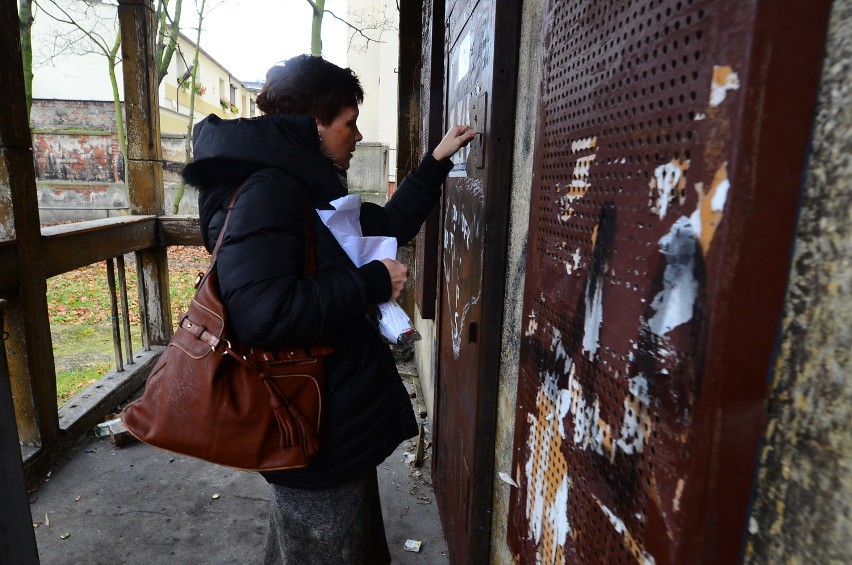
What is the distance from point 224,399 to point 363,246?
23.6 inches

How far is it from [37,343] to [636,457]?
354cm

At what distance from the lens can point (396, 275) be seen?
63.1 inches

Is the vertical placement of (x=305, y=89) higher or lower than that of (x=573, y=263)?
higher

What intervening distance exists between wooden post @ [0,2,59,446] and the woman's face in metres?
2.31

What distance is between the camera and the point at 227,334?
1.39 metres

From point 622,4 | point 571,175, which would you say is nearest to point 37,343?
point 571,175

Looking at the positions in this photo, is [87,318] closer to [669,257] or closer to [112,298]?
[112,298]

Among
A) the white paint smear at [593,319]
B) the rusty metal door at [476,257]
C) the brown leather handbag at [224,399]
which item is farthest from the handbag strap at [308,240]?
the white paint smear at [593,319]

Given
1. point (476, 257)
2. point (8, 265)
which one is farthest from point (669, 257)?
point (8, 265)

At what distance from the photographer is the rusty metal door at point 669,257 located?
595mm

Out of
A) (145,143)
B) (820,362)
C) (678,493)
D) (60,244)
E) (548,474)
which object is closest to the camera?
(820,362)

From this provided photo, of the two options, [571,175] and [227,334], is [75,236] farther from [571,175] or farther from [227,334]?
[571,175]

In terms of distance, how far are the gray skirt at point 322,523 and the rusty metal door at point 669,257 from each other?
76cm

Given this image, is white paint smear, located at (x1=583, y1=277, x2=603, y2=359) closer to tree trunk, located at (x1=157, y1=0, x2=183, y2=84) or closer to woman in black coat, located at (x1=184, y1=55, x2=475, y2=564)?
woman in black coat, located at (x1=184, y1=55, x2=475, y2=564)
